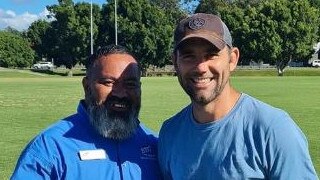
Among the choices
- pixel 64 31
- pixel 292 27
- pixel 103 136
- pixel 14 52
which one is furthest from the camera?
pixel 14 52

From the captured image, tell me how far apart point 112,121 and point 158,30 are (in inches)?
3047

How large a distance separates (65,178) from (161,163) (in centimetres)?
61

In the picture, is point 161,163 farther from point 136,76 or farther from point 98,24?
point 98,24

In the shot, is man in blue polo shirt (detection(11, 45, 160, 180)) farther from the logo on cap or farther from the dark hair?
the logo on cap

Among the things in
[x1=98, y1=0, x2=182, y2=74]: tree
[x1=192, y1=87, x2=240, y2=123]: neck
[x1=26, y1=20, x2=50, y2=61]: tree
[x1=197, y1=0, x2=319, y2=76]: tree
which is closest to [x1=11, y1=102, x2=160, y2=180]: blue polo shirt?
[x1=192, y1=87, x2=240, y2=123]: neck

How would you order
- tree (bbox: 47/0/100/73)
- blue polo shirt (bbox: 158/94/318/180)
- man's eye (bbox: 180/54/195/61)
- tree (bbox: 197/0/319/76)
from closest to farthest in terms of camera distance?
1. blue polo shirt (bbox: 158/94/318/180)
2. man's eye (bbox: 180/54/195/61)
3. tree (bbox: 197/0/319/76)
4. tree (bbox: 47/0/100/73)

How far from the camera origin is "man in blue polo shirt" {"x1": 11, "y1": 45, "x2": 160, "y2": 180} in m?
3.50

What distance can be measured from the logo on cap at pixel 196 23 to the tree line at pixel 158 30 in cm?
6951

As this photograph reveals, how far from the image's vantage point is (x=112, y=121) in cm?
378

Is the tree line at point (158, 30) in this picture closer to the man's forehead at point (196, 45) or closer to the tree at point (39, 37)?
the tree at point (39, 37)

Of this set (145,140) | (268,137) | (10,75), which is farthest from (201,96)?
(10,75)

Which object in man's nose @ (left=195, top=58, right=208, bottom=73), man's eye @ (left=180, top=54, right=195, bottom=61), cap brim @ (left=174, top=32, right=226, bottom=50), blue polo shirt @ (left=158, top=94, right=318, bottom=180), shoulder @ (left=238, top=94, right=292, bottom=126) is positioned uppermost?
cap brim @ (left=174, top=32, right=226, bottom=50)

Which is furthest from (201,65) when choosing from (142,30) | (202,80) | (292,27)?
(142,30)

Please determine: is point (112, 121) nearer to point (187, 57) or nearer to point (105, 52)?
point (105, 52)
